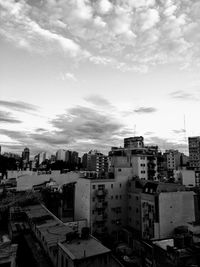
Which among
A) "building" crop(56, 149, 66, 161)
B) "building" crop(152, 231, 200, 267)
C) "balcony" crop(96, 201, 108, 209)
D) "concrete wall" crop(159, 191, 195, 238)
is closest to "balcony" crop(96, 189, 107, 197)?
"balcony" crop(96, 201, 108, 209)

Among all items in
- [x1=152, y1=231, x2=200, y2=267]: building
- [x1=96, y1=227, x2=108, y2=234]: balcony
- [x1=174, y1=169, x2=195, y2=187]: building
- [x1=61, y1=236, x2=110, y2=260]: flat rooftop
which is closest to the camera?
[x1=152, y1=231, x2=200, y2=267]: building

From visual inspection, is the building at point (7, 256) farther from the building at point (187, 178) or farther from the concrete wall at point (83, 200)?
the building at point (187, 178)

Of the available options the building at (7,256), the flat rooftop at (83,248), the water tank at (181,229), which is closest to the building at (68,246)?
the flat rooftop at (83,248)

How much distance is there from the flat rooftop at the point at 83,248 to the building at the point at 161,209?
64.1 ft

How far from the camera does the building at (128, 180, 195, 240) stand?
4184 cm

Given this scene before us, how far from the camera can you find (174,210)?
1710 inches

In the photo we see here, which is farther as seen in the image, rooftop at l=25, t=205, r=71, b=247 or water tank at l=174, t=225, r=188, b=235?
water tank at l=174, t=225, r=188, b=235

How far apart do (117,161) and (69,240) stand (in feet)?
121

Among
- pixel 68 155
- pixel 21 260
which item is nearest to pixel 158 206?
pixel 21 260

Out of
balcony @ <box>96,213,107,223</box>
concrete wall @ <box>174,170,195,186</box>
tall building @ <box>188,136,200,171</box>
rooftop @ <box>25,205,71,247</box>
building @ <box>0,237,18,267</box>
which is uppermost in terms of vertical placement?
tall building @ <box>188,136,200,171</box>

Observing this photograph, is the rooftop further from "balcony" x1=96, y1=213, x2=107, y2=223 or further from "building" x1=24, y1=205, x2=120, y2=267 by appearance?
"balcony" x1=96, y1=213, x2=107, y2=223

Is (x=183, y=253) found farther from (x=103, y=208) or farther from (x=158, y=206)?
(x=103, y=208)

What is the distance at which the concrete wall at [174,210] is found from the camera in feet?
137

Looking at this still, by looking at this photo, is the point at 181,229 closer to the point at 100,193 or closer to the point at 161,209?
the point at 161,209
